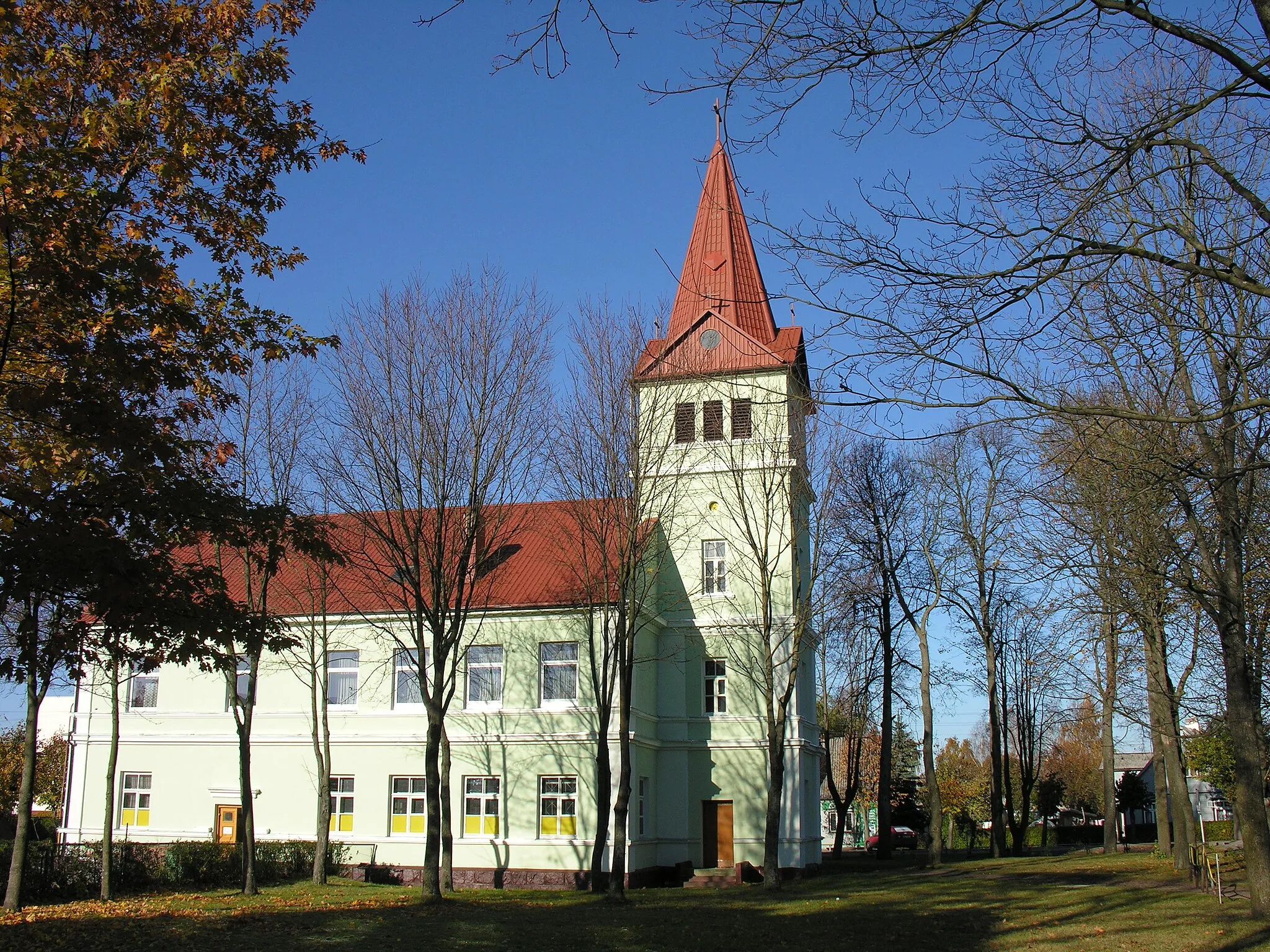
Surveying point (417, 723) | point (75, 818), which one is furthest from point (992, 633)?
point (75, 818)

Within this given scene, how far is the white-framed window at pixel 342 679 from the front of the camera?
Result: 29.6 m

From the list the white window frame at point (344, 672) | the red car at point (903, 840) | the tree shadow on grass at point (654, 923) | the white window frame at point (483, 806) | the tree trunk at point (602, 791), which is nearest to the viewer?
the tree shadow on grass at point (654, 923)

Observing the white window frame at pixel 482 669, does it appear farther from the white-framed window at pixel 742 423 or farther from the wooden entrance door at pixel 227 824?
the white-framed window at pixel 742 423

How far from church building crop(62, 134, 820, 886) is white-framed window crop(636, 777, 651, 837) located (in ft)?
0.37

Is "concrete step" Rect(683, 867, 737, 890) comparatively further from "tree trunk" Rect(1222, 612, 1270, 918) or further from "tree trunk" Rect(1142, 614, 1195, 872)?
"tree trunk" Rect(1222, 612, 1270, 918)

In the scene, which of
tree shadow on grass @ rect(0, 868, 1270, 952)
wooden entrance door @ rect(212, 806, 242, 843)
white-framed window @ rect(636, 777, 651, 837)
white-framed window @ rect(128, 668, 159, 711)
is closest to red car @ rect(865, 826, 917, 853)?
white-framed window @ rect(636, 777, 651, 837)

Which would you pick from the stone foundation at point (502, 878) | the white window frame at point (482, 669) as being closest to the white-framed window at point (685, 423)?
the white window frame at point (482, 669)

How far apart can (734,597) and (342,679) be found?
11.8 meters

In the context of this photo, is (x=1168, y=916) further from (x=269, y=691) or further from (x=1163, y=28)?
(x=269, y=691)

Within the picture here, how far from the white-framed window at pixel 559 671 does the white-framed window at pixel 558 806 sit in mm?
2098

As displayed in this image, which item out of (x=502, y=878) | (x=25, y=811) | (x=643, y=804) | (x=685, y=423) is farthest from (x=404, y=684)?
(x=25, y=811)

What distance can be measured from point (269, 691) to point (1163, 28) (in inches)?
1144

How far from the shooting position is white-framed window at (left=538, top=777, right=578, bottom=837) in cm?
2728

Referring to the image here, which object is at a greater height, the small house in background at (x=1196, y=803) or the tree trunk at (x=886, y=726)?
the tree trunk at (x=886, y=726)
